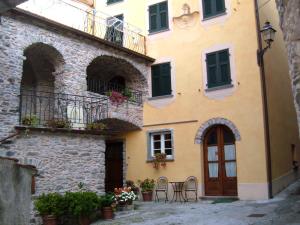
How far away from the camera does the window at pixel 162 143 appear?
46.3 ft

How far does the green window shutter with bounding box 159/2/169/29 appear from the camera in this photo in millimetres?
14859

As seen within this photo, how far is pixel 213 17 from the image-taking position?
1362cm

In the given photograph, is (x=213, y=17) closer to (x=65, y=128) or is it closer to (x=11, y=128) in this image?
(x=65, y=128)

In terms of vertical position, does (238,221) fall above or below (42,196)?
below

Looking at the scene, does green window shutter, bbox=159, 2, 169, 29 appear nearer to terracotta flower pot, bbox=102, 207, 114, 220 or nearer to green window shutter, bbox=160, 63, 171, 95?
green window shutter, bbox=160, 63, 171, 95

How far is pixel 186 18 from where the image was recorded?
1433cm

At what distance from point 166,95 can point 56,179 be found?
593 centimetres

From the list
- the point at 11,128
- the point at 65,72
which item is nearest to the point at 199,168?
the point at 65,72

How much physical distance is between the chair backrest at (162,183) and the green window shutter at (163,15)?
19.1ft

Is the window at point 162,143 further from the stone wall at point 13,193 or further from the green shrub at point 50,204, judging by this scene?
the stone wall at point 13,193

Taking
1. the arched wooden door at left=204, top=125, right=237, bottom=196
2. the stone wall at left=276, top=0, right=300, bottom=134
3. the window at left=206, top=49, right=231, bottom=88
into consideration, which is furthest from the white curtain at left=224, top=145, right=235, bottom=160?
the stone wall at left=276, top=0, right=300, bottom=134

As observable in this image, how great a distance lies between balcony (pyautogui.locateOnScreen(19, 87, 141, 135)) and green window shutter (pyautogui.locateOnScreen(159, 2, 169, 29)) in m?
3.16

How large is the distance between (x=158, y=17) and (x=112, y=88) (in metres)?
3.44

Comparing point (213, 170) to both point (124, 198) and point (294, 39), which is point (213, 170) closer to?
point (124, 198)
